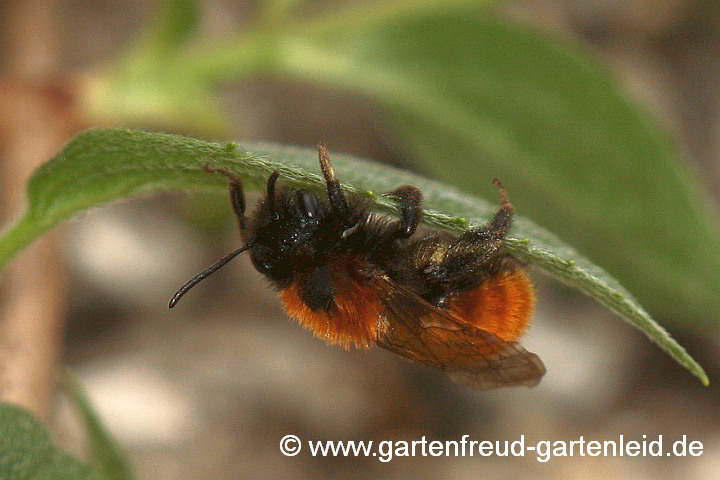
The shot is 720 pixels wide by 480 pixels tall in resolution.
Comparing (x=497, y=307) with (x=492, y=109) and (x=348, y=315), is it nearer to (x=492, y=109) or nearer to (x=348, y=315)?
(x=348, y=315)

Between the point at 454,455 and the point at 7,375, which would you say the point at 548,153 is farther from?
the point at 7,375

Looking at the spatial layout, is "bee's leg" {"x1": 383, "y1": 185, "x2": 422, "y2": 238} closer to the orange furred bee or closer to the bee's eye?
the orange furred bee

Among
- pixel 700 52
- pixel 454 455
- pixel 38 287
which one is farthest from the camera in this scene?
pixel 700 52

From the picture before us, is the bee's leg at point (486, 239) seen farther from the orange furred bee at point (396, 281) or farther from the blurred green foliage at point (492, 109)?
the blurred green foliage at point (492, 109)

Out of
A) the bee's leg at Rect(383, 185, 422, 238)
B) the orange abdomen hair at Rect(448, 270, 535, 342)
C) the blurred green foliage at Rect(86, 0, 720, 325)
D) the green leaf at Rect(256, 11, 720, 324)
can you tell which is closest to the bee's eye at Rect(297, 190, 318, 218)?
the bee's leg at Rect(383, 185, 422, 238)

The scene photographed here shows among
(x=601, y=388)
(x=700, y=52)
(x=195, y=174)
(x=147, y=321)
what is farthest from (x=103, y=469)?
(x=700, y=52)

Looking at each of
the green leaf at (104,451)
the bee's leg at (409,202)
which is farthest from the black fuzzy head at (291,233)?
the green leaf at (104,451)
